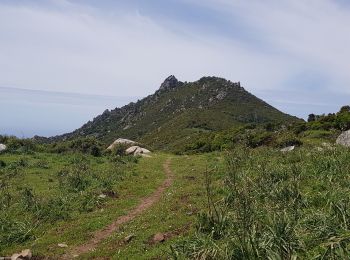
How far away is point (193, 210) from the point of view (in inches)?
706

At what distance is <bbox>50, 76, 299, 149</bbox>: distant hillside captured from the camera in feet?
395

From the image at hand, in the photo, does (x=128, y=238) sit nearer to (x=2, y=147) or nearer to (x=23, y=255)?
(x=23, y=255)

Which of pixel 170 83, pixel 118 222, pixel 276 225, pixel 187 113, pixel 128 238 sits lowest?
pixel 118 222

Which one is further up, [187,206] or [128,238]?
[187,206]

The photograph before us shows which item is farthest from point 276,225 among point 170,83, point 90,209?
point 170,83

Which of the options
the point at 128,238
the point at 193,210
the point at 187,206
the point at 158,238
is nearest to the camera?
the point at 158,238

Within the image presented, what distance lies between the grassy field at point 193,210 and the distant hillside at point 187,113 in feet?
254

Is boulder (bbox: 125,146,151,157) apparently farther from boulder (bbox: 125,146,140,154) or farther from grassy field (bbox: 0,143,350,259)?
grassy field (bbox: 0,143,350,259)

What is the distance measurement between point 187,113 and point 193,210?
117656mm

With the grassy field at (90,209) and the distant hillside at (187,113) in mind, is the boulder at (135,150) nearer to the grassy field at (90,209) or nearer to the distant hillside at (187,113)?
the grassy field at (90,209)

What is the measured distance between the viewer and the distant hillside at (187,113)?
4736 inches

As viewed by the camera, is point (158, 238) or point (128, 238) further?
point (128, 238)

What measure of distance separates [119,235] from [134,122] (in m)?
158

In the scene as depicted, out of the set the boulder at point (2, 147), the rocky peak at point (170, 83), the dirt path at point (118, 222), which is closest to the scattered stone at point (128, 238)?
the dirt path at point (118, 222)
